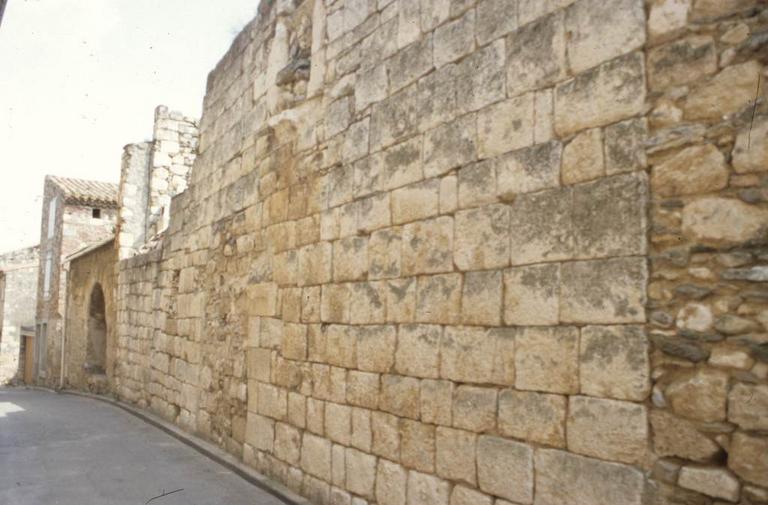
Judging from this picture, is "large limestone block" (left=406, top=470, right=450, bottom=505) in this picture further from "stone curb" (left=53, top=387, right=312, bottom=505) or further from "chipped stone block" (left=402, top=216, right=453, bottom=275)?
"stone curb" (left=53, top=387, right=312, bottom=505)

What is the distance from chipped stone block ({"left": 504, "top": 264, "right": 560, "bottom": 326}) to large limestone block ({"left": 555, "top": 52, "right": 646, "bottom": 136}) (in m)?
0.66

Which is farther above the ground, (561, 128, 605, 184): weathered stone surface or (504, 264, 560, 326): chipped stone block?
(561, 128, 605, 184): weathered stone surface

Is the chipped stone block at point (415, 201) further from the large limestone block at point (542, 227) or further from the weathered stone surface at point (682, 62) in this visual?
the weathered stone surface at point (682, 62)

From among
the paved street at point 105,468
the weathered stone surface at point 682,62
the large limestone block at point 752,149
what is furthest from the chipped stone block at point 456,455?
the paved street at point 105,468

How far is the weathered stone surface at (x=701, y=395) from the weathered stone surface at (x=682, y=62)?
111cm

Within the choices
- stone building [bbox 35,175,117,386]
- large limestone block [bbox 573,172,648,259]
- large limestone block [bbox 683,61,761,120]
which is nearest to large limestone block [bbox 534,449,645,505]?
large limestone block [bbox 573,172,648,259]

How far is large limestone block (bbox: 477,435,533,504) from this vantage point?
2922mm

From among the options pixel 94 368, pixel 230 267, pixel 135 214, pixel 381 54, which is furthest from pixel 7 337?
pixel 381 54

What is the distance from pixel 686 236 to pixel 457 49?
5.80ft

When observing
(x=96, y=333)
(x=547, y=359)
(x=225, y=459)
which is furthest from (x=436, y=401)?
(x=96, y=333)

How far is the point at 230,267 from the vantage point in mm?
6742

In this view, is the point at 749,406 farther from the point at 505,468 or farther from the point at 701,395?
the point at 505,468

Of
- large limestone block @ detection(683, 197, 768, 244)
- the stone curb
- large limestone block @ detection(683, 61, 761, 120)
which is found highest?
large limestone block @ detection(683, 61, 761, 120)

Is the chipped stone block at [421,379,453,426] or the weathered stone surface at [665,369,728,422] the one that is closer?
the weathered stone surface at [665,369,728,422]
